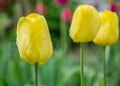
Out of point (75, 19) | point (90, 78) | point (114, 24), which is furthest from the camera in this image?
point (90, 78)

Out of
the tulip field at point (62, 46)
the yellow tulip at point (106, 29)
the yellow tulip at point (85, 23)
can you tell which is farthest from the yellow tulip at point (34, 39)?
the yellow tulip at point (106, 29)

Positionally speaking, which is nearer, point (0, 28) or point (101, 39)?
point (101, 39)

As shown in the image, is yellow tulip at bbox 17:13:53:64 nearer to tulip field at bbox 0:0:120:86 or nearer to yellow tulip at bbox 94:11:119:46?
tulip field at bbox 0:0:120:86

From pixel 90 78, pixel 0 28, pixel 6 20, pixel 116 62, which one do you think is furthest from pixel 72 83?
pixel 6 20

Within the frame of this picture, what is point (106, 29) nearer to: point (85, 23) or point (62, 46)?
point (85, 23)

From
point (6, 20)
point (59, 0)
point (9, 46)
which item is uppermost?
point (59, 0)

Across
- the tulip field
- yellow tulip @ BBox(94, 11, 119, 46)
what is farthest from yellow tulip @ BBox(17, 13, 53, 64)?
yellow tulip @ BBox(94, 11, 119, 46)

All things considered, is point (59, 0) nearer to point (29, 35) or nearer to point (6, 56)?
point (6, 56)

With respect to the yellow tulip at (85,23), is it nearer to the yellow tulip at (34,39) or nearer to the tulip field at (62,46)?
the tulip field at (62,46)
